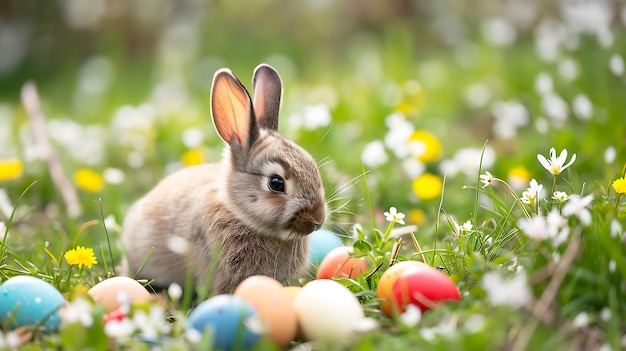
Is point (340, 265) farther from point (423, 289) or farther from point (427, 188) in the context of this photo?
point (427, 188)

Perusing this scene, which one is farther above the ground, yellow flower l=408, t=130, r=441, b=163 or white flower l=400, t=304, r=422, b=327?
white flower l=400, t=304, r=422, b=327

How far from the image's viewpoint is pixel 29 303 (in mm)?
2291

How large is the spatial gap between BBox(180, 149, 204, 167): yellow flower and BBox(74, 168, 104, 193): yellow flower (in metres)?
0.49

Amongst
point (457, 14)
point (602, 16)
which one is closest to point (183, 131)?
point (602, 16)

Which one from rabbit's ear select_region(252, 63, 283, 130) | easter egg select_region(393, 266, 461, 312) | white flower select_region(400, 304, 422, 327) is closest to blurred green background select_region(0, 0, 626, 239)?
rabbit's ear select_region(252, 63, 283, 130)

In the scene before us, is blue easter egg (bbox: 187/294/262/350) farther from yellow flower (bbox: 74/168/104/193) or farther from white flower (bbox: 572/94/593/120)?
white flower (bbox: 572/94/593/120)

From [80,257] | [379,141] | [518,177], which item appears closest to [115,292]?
[80,257]

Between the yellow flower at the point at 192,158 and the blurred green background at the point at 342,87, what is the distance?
0.03 meters

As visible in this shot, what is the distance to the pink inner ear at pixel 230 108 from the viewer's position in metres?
2.95

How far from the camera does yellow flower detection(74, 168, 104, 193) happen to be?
412 centimetres

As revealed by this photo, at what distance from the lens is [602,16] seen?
4.84m

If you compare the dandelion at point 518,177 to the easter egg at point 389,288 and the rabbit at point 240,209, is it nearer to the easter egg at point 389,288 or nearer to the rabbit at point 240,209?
the rabbit at point 240,209

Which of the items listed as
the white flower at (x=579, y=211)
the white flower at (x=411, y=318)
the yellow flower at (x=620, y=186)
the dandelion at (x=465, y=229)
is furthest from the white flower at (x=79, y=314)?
the yellow flower at (x=620, y=186)

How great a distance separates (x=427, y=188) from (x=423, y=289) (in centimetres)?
148
